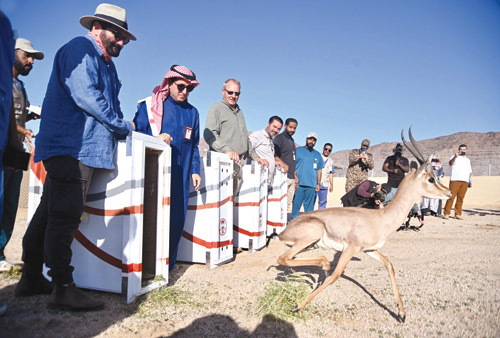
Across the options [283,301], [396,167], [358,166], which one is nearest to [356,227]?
[283,301]

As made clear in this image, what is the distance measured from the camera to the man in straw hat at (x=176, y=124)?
4.11 meters

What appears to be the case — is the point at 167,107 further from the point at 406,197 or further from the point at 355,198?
the point at 355,198

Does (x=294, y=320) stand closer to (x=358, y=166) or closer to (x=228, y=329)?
(x=228, y=329)

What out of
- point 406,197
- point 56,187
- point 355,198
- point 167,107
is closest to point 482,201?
point 355,198

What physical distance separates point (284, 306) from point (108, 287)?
5.47ft

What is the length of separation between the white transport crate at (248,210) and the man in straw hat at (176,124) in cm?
151

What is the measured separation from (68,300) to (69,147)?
1.26 meters

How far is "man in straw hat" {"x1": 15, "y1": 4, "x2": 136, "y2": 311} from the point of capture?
2875 millimetres

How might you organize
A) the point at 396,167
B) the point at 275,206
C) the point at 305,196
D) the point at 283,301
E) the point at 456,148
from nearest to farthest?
the point at 283,301, the point at 275,206, the point at 305,196, the point at 396,167, the point at 456,148

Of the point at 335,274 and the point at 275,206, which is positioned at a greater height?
the point at 275,206

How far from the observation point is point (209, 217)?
15.6 ft

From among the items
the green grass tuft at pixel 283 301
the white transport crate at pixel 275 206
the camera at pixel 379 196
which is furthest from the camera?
the white transport crate at pixel 275 206


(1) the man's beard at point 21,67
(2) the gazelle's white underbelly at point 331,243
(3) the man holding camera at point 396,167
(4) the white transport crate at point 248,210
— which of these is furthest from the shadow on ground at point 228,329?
(3) the man holding camera at point 396,167

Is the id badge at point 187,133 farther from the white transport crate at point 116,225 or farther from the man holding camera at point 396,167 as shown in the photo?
the man holding camera at point 396,167
